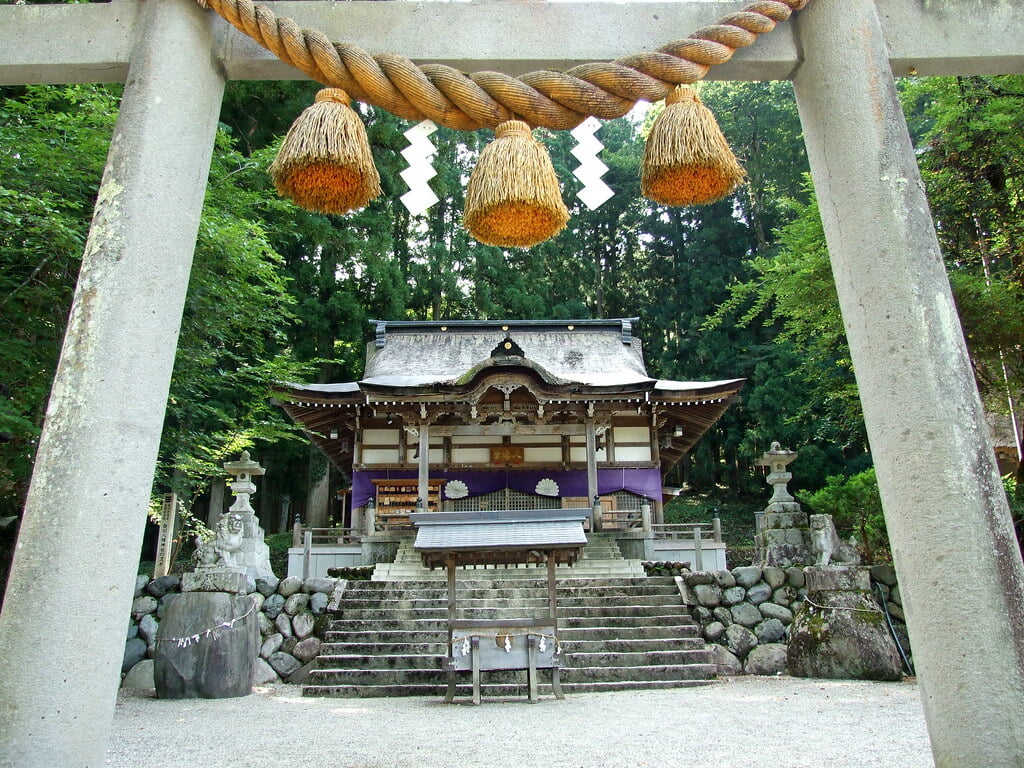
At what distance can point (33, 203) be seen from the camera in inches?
212

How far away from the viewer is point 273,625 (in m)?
8.38

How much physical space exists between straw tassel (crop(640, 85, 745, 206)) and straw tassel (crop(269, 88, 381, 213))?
97cm

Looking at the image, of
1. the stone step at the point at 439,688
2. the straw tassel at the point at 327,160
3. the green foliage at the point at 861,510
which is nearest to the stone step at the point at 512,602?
the stone step at the point at 439,688

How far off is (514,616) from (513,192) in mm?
6996

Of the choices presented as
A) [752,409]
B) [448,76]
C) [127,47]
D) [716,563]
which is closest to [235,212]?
[127,47]

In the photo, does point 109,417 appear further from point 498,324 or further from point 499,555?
point 498,324

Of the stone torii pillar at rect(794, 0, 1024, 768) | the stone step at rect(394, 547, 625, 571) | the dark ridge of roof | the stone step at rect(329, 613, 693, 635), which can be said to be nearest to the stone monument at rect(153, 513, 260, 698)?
the stone step at rect(329, 613, 693, 635)

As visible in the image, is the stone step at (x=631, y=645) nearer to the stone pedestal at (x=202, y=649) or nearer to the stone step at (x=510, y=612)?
the stone step at (x=510, y=612)

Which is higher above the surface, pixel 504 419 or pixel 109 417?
pixel 504 419

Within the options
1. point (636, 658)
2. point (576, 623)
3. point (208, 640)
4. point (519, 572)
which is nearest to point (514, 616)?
point (576, 623)

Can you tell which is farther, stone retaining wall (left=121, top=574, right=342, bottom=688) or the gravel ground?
stone retaining wall (left=121, top=574, right=342, bottom=688)

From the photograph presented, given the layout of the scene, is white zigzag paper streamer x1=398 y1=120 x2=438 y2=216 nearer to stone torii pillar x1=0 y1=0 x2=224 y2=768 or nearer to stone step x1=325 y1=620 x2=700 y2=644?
stone torii pillar x1=0 y1=0 x2=224 y2=768

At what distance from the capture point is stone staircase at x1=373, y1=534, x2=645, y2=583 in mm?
9500

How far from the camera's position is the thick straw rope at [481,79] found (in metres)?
2.23
